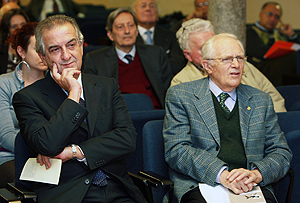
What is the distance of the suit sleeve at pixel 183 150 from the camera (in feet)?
8.46

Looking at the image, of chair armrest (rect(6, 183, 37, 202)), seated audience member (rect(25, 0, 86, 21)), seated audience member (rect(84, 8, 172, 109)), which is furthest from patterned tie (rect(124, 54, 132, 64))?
seated audience member (rect(25, 0, 86, 21))

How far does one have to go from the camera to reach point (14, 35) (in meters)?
3.37

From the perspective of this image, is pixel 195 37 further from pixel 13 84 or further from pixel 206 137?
pixel 13 84

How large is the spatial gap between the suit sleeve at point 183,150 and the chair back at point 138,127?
0.27 meters

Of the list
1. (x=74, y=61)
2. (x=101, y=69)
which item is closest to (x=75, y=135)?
(x=74, y=61)

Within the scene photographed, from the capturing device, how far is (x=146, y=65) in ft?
14.4

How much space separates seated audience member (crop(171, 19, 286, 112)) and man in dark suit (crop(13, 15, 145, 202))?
1.18m

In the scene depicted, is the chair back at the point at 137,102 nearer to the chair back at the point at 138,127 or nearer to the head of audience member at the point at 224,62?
the chair back at the point at 138,127

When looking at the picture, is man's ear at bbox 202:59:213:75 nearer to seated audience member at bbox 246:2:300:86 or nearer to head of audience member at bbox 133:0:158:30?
seated audience member at bbox 246:2:300:86

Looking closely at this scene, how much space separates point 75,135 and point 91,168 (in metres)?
0.21

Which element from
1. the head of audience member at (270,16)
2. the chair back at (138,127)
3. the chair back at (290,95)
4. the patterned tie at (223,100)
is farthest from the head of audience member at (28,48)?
the head of audience member at (270,16)

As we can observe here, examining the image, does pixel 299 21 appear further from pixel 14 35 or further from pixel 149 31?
pixel 14 35

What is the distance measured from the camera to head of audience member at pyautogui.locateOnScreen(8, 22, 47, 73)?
10.5 ft

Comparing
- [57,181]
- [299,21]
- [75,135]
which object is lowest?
[299,21]
